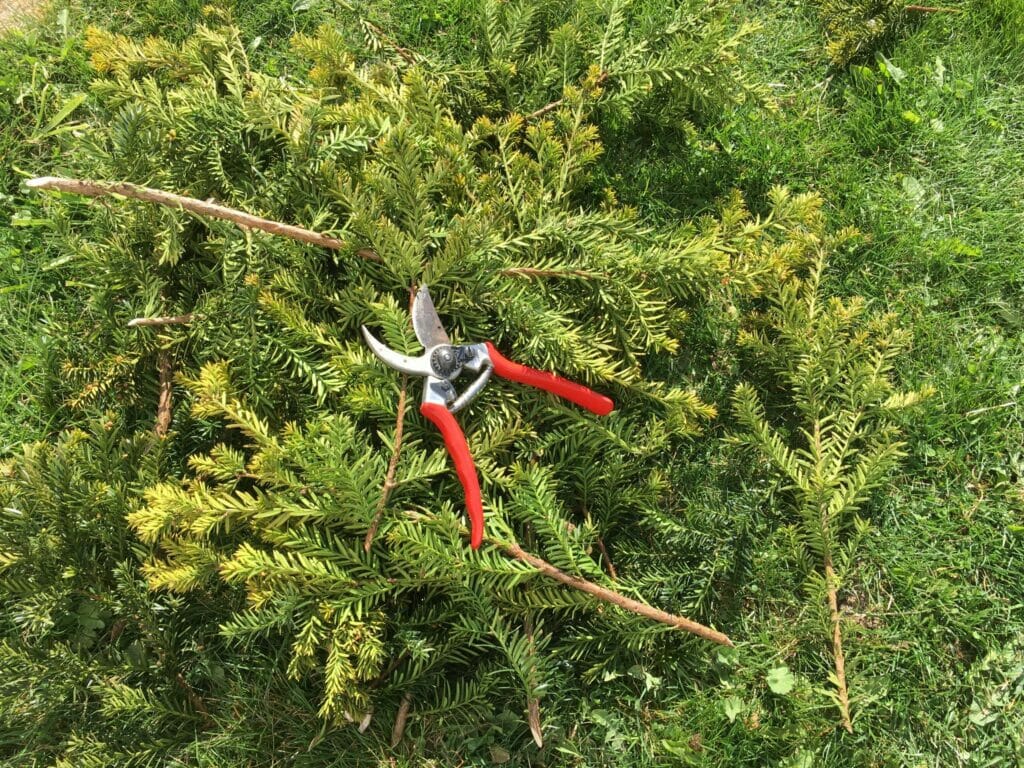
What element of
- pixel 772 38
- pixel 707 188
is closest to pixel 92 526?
pixel 707 188

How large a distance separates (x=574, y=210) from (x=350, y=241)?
0.85 meters

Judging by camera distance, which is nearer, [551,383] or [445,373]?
[445,373]

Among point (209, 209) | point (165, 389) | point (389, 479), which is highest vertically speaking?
point (209, 209)

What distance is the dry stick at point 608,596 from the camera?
199cm

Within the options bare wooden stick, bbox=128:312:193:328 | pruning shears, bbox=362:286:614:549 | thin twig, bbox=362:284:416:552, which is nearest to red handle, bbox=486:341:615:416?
pruning shears, bbox=362:286:614:549

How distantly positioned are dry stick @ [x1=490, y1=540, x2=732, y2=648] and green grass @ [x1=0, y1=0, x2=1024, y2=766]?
111 mm

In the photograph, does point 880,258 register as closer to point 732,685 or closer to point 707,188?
point 707,188

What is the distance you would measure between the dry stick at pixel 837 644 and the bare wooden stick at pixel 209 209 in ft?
5.08

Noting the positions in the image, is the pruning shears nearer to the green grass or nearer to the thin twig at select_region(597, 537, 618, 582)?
the thin twig at select_region(597, 537, 618, 582)

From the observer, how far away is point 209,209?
1.91 metres

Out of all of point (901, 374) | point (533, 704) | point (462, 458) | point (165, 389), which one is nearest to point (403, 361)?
point (462, 458)

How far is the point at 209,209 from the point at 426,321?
1.96 feet

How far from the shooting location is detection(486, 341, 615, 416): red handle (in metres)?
1.97

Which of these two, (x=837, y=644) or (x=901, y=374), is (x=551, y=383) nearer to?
(x=837, y=644)
